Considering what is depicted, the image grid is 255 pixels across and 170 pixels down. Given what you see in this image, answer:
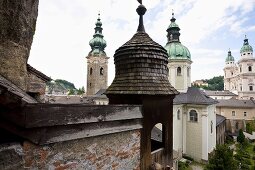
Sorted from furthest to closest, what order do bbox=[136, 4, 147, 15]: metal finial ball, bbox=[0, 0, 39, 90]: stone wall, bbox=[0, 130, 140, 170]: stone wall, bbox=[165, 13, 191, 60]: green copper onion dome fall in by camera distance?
bbox=[165, 13, 191, 60]: green copper onion dome, bbox=[136, 4, 147, 15]: metal finial ball, bbox=[0, 0, 39, 90]: stone wall, bbox=[0, 130, 140, 170]: stone wall

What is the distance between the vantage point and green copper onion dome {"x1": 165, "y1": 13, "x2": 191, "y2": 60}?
2931 centimetres

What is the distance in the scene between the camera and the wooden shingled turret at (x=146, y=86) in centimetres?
464

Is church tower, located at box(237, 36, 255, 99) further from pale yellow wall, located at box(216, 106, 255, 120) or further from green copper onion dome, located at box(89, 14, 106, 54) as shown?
green copper onion dome, located at box(89, 14, 106, 54)

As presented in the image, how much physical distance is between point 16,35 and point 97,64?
4132cm

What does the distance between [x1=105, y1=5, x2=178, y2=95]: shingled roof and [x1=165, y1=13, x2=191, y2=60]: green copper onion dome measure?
24849 mm

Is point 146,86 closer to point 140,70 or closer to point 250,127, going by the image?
point 140,70

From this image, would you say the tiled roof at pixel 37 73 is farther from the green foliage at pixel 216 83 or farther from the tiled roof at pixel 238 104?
the green foliage at pixel 216 83

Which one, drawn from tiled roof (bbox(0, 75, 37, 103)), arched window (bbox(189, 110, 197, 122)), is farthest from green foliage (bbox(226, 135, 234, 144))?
tiled roof (bbox(0, 75, 37, 103))

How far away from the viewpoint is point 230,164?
15.7 metres

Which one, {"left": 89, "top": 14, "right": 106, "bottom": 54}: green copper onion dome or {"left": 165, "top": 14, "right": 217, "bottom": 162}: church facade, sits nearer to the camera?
{"left": 165, "top": 14, "right": 217, "bottom": 162}: church facade

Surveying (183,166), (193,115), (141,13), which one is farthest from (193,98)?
(141,13)

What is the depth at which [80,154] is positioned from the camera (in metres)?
3.23

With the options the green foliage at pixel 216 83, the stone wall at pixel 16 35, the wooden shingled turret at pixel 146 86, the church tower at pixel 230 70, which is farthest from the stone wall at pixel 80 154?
the green foliage at pixel 216 83

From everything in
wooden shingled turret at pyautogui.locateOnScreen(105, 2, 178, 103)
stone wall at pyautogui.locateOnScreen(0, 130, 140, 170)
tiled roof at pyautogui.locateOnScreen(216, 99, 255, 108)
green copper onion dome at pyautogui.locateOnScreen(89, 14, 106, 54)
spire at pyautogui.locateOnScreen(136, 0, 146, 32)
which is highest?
green copper onion dome at pyautogui.locateOnScreen(89, 14, 106, 54)
